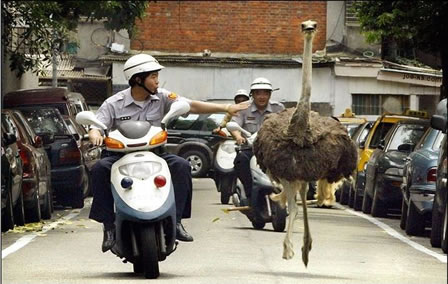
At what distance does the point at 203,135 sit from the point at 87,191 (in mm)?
7503

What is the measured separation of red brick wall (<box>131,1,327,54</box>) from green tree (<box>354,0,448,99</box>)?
6.44m

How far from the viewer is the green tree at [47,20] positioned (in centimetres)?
2212

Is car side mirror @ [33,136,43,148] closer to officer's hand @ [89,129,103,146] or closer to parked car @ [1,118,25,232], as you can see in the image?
parked car @ [1,118,25,232]

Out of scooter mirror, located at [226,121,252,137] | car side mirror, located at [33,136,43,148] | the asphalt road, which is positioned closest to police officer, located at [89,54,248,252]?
the asphalt road

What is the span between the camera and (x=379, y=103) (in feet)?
103

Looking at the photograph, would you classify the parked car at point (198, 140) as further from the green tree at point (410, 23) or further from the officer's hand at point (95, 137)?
the officer's hand at point (95, 137)

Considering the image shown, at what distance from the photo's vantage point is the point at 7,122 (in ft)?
57.4

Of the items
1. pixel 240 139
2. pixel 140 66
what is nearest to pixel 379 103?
pixel 240 139

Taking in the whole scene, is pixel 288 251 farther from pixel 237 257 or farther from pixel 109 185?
pixel 237 257

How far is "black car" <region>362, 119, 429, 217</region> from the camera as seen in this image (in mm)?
19969

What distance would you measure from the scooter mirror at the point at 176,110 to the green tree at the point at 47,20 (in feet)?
35.1

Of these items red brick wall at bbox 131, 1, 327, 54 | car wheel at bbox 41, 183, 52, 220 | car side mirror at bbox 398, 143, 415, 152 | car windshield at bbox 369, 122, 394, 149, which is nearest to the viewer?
car wheel at bbox 41, 183, 52, 220

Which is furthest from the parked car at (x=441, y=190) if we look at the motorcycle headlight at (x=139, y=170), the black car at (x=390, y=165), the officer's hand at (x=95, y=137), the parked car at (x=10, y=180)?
the parked car at (x=10, y=180)

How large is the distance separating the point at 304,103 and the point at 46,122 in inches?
472
